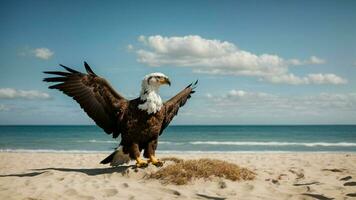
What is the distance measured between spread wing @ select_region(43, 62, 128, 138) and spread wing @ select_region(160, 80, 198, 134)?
94cm

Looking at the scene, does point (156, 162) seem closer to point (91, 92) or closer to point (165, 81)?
point (165, 81)

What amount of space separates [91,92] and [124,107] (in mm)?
681

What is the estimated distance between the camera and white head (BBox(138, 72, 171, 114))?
653 cm

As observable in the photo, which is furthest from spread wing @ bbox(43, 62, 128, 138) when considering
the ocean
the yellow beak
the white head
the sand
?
the ocean

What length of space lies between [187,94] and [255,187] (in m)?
2.95

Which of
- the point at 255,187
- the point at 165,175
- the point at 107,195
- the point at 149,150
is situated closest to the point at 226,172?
the point at 255,187

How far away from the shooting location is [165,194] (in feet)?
17.6

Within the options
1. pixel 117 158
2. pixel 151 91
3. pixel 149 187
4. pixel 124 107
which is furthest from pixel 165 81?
pixel 149 187

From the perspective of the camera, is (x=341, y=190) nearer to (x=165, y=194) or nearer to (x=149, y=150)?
(x=165, y=194)

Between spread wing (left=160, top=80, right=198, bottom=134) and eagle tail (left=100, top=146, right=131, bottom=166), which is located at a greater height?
spread wing (left=160, top=80, right=198, bottom=134)

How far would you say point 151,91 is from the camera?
6648mm

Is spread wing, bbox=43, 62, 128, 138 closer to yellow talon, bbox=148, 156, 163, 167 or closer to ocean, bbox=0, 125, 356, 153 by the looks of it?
yellow talon, bbox=148, 156, 163, 167

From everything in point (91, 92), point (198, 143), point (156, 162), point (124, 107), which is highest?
point (91, 92)

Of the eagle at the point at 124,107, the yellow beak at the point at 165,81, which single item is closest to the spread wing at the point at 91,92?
the eagle at the point at 124,107
